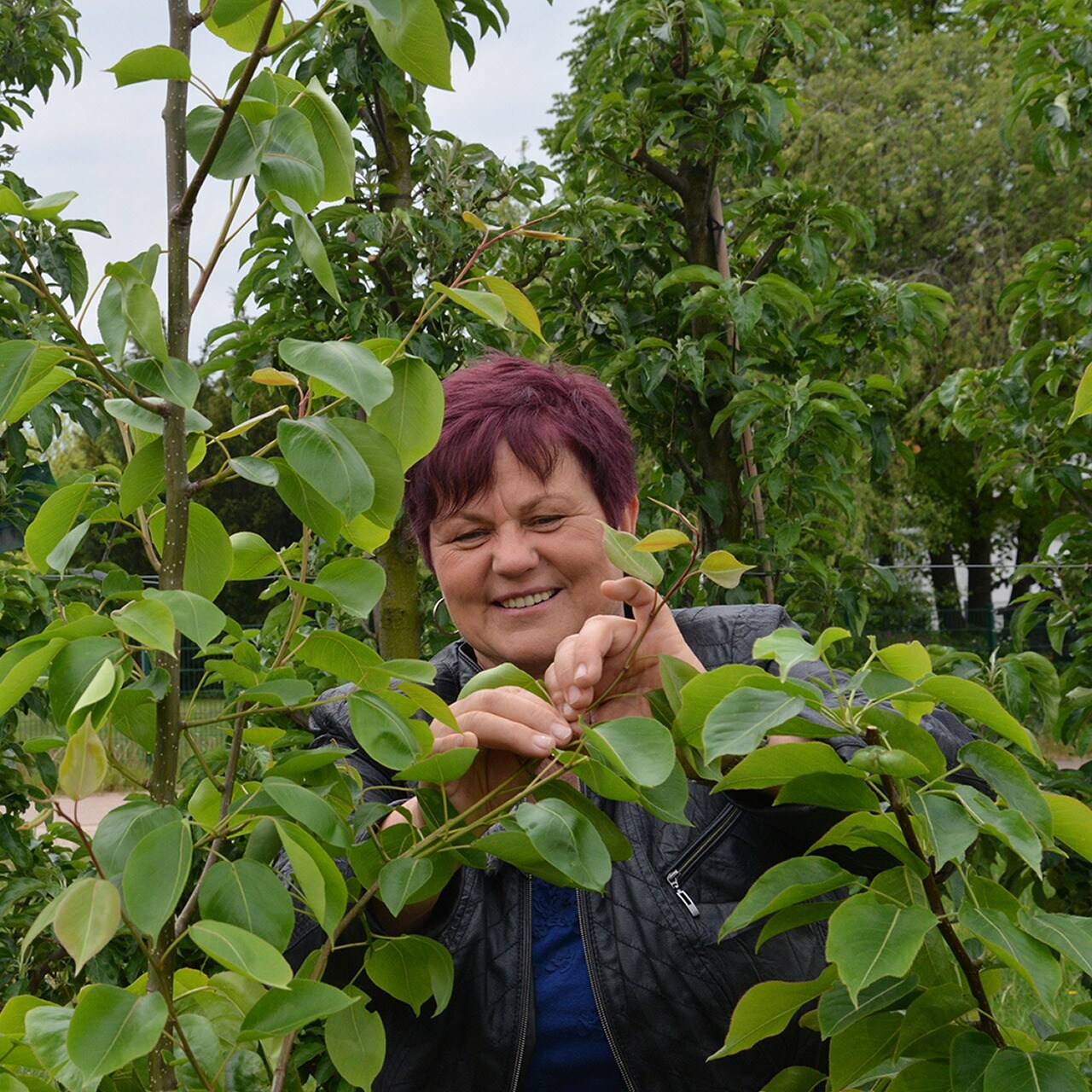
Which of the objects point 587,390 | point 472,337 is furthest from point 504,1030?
point 472,337

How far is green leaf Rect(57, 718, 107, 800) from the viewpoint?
90 cm

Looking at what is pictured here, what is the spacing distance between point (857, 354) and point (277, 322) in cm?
188

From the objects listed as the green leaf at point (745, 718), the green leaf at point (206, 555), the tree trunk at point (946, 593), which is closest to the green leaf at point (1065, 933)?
the green leaf at point (745, 718)

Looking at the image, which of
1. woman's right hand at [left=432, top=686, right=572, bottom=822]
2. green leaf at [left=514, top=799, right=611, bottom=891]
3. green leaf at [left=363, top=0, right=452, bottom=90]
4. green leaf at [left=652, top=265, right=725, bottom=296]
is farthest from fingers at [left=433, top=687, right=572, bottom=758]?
green leaf at [left=652, top=265, right=725, bottom=296]

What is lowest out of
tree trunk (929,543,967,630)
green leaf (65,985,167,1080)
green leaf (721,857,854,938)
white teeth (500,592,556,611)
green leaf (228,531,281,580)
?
green leaf (65,985,167,1080)

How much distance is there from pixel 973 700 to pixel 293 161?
0.65m

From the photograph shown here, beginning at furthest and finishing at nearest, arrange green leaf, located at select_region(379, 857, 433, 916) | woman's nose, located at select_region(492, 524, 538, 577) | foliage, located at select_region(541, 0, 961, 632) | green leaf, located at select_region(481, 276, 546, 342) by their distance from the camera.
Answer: foliage, located at select_region(541, 0, 961, 632) → woman's nose, located at select_region(492, 524, 538, 577) → green leaf, located at select_region(481, 276, 546, 342) → green leaf, located at select_region(379, 857, 433, 916)

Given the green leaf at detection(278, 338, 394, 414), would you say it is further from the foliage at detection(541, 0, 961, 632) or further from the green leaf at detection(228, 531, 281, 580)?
the foliage at detection(541, 0, 961, 632)

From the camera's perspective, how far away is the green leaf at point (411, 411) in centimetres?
102

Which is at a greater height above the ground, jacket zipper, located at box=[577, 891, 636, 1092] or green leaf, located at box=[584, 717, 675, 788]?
→ green leaf, located at box=[584, 717, 675, 788]

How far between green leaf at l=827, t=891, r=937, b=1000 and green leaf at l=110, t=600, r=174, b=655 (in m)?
0.49

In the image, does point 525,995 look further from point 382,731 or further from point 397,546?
point 397,546

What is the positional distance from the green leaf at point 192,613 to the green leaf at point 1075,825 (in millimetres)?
638

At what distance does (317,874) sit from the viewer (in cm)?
87
